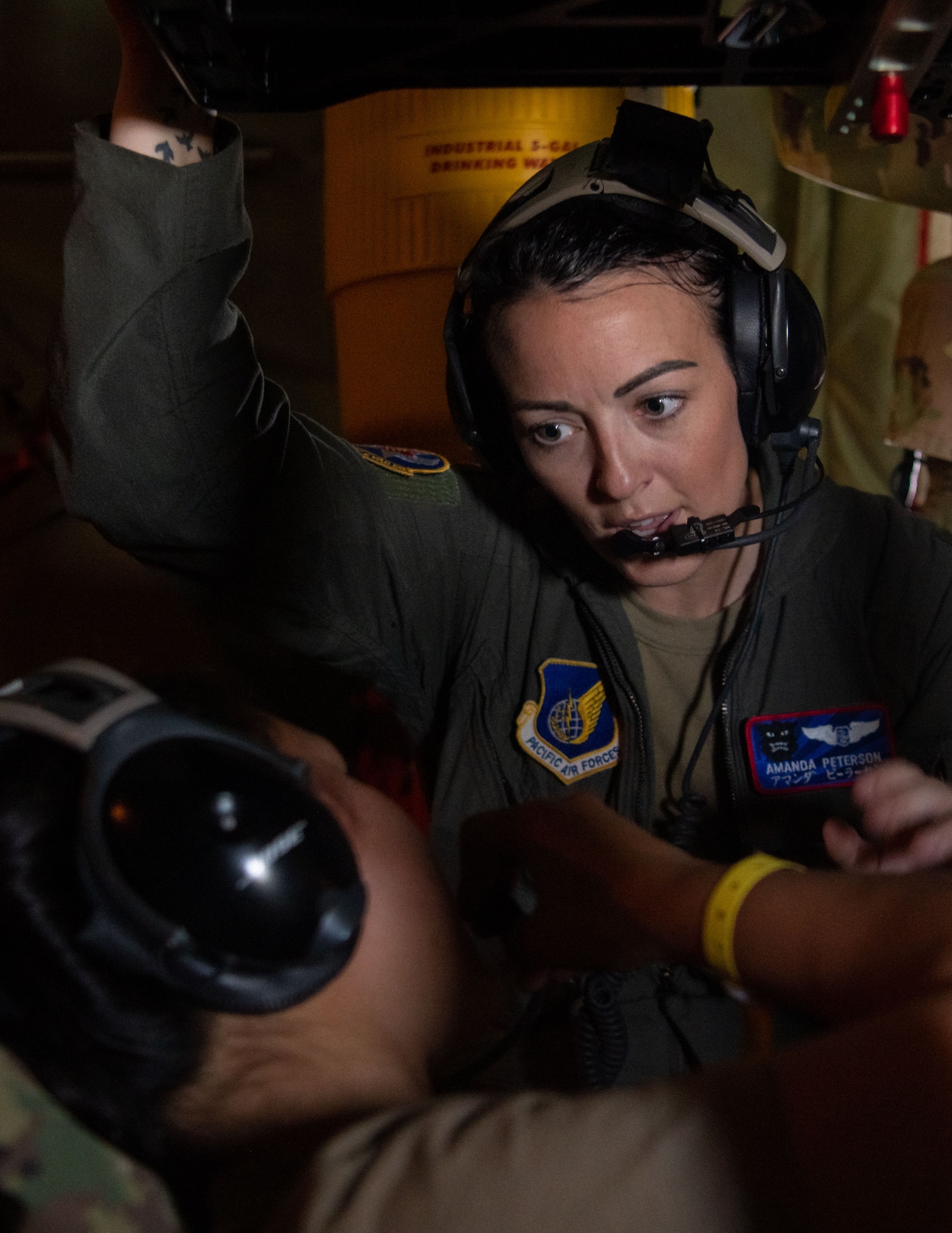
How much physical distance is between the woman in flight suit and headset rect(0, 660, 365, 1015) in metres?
0.38

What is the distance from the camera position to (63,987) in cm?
48

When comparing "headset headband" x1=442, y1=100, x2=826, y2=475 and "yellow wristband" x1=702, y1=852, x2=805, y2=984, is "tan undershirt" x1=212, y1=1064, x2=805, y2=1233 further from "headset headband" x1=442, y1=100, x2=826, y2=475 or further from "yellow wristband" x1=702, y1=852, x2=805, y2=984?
"headset headband" x1=442, y1=100, x2=826, y2=475

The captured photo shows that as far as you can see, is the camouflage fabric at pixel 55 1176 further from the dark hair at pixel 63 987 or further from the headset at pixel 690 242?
the headset at pixel 690 242

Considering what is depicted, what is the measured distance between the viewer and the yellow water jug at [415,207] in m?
1.33

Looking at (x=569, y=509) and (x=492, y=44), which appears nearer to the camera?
(x=492, y=44)

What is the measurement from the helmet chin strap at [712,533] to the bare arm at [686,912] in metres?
0.30

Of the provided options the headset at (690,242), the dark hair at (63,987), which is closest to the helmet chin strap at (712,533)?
the headset at (690,242)

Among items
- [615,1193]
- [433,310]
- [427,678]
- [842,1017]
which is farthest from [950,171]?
[615,1193]

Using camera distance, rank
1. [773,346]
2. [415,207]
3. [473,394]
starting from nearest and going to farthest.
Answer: [773,346] < [473,394] < [415,207]

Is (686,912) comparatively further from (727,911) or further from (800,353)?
(800,353)

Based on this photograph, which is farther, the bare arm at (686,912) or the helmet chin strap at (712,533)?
the helmet chin strap at (712,533)

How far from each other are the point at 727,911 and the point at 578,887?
18cm

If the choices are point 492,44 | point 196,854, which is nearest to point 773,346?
point 492,44

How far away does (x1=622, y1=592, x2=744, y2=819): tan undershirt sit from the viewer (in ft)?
3.65
